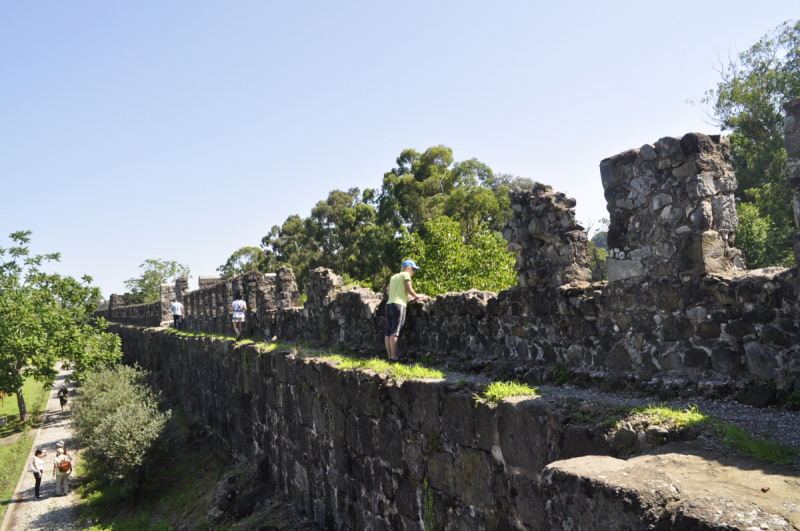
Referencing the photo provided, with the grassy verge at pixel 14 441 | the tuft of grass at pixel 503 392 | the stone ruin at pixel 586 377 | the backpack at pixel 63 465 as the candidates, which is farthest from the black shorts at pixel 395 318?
the grassy verge at pixel 14 441

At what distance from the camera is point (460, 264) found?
55.1 ft

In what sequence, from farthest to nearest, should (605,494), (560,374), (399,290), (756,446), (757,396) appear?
1. (399,290)
2. (560,374)
3. (757,396)
4. (756,446)
5. (605,494)

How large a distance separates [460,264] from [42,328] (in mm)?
14020

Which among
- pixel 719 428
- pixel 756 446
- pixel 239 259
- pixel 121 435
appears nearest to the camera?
pixel 756 446

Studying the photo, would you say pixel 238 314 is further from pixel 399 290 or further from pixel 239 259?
pixel 239 259

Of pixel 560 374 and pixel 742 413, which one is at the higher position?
pixel 560 374

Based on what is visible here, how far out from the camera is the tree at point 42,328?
1911cm

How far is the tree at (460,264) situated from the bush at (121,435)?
758 cm

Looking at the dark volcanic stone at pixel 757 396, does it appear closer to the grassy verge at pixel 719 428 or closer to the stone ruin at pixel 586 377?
the stone ruin at pixel 586 377

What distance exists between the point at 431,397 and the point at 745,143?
70.5 feet

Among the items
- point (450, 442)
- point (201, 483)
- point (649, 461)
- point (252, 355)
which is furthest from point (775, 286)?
point (201, 483)

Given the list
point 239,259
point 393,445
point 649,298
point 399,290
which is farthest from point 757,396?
point 239,259

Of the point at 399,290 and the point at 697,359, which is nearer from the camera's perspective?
the point at 697,359

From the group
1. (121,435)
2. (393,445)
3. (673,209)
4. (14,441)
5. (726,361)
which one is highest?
(673,209)
